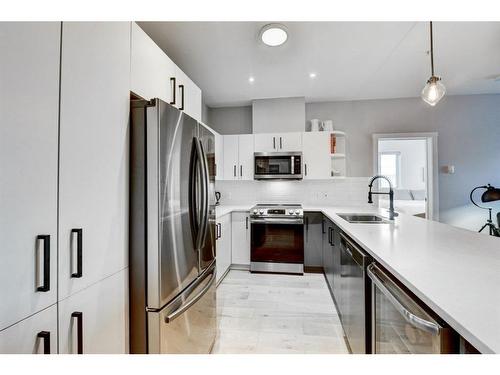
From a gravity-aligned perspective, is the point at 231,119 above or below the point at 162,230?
above

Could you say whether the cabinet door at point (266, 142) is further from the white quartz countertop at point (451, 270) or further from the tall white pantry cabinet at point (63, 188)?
the tall white pantry cabinet at point (63, 188)

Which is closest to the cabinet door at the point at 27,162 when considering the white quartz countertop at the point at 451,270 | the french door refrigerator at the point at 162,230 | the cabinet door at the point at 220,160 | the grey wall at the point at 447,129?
the french door refrigerator at the point at 162,230

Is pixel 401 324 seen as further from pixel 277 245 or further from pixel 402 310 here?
pixel 277 245

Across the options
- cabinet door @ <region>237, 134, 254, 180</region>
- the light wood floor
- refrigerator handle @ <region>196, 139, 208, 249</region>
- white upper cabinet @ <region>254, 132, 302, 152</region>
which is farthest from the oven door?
refrigerator handle @ <region>196, 139, 208, 249</region>

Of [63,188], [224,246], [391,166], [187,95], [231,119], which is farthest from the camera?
[391,166]

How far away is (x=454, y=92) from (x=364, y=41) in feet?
7.75

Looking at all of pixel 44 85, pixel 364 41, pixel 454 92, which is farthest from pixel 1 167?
pixel 454 92

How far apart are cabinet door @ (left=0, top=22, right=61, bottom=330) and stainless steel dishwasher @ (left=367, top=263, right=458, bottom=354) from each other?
46.5 inches

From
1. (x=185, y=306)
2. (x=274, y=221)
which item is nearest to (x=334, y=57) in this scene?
(x=274, y=221)

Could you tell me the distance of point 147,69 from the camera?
1.36m

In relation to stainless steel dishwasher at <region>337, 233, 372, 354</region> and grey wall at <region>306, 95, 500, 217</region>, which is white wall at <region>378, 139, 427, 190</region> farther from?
stainless steel dishwasher at <region>337, 233, 372, 354</region>

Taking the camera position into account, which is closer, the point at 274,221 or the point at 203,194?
the point at 203,194

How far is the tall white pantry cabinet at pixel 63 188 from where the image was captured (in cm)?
65

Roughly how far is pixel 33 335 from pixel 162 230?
0.55m
